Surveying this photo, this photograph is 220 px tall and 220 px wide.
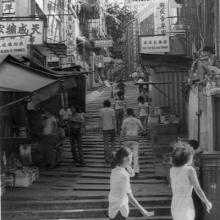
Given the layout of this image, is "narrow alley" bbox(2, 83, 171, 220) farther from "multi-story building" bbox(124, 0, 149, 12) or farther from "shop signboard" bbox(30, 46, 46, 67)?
"multi-story building" bbox(124, 0, 149, 12)

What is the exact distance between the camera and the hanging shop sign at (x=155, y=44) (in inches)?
737

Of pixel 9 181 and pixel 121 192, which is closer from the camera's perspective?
pixel 121 192

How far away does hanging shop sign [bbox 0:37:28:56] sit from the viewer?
53.1 ft

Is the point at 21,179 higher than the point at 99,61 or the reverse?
the reverse

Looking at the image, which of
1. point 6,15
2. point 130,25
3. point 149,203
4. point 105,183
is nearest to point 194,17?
point 6,15

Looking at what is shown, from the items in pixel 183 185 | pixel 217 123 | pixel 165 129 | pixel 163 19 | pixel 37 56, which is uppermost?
pixel 163 19

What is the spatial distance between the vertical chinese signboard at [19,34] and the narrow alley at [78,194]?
379cm

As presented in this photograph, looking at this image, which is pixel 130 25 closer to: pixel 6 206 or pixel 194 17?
pixel 194 17

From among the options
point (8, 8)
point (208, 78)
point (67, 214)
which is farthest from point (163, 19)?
point (67, 214)

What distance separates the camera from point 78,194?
11281mm

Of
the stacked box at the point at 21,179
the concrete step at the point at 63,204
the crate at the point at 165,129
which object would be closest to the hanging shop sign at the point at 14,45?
the crate at the point at 165,129

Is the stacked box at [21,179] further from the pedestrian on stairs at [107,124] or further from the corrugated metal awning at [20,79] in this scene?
the pedestrian on stairs at [107,124]

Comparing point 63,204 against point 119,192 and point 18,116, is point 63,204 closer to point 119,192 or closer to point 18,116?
point 119,192

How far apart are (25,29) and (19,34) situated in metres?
0.27
